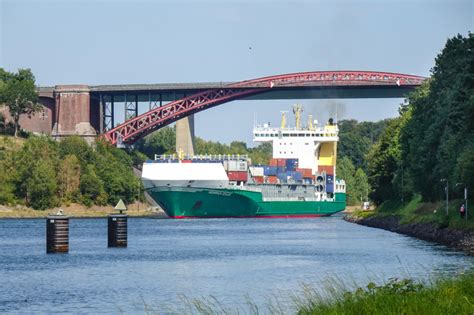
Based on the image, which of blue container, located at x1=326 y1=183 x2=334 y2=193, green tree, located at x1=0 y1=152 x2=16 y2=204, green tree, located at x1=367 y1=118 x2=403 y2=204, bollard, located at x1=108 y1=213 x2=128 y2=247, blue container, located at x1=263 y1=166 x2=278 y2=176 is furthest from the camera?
blue container, located at x1=326 y1=183 x2=334 y2=193

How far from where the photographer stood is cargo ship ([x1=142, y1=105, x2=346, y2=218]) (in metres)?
116

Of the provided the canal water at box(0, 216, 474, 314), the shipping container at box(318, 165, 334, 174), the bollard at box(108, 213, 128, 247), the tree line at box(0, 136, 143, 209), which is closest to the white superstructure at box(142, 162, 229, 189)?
the tree line at box(0, 136, 143, 209)

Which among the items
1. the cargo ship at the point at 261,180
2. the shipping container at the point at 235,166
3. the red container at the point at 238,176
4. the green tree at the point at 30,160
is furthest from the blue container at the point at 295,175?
the green tree at the point at 30,160

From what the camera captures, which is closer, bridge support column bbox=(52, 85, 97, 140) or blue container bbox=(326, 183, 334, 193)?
blue container bbox=(326, 183, 334, 193)

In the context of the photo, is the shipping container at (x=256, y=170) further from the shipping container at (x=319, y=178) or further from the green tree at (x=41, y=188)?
the green tree at (x=41, y=188)

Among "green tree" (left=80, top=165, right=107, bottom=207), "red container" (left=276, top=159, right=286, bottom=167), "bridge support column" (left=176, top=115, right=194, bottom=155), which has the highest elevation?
"bridge support column" (left=176, top=115, right=194, bottom=155)

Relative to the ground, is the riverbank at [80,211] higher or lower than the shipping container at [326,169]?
lower

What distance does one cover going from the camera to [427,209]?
77.2 metres

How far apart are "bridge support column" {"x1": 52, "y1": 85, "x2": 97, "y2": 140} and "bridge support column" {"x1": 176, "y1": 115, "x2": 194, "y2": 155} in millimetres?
9595

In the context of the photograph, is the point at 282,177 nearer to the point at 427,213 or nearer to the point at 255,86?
the point at 255,86

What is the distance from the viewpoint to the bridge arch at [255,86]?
436 ft

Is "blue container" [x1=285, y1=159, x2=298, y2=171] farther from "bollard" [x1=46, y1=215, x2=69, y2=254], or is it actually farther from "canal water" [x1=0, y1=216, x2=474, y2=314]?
"bollard" [x1=46, y1=215, x2=69, y2=254]

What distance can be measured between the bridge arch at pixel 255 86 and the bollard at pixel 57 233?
77.7 m

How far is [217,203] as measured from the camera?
119 m
